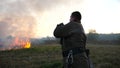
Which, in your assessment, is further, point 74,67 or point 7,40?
point 7,40

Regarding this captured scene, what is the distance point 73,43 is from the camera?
8.22 metres

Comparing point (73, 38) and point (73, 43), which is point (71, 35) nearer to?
point (73, 38)

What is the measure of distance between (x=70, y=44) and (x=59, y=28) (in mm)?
511

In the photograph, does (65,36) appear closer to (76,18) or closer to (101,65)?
(76,18)

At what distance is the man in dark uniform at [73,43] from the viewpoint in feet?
26.8

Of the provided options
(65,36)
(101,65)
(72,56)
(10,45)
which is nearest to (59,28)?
(65,36)

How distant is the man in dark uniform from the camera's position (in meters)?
8.16

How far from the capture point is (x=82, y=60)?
8172mm

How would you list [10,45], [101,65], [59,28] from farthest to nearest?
[10,45], [101,65], [59,28]

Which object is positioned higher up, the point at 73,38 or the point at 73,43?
the point at 73,38

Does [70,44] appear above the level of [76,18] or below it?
below

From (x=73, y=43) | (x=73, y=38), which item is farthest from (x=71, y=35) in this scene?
(x=73, y=43)

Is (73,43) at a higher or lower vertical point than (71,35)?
lower

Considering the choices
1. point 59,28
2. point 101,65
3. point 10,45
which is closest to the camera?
point 59,28
